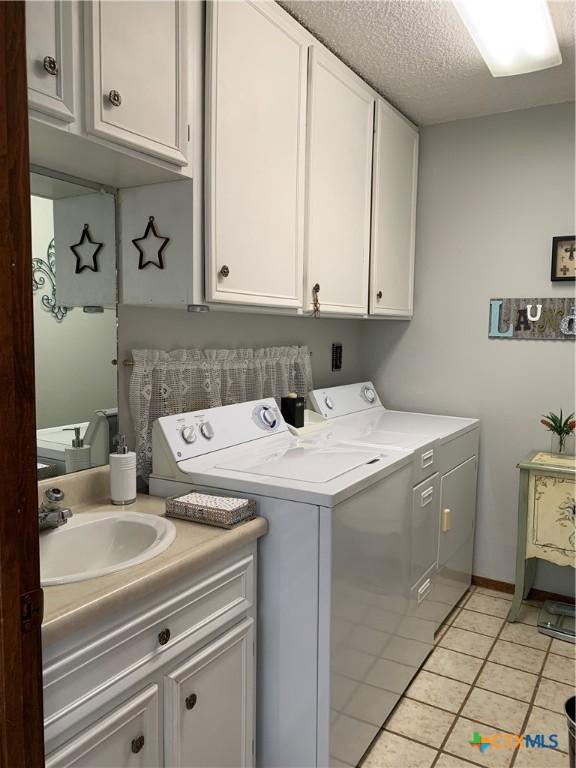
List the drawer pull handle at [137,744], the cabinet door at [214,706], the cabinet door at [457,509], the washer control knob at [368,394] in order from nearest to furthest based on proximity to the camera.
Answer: the drawer pull handle at [137,744] → the cabinet door at [214,706] → the cabinet door at [457,509] → the washer control knob at [368,394]

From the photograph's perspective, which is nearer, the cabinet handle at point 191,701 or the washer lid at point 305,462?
the cabinet handle at point 191,701

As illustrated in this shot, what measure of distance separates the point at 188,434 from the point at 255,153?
910 mm

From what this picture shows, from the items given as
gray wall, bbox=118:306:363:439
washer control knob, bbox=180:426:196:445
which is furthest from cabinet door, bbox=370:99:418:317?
washer control knob, bbox=180:426:196:445

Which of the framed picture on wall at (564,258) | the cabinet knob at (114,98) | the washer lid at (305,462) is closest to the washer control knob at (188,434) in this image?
the washer lid at (305,462)

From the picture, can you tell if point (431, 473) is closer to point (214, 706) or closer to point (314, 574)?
point (314, 574)

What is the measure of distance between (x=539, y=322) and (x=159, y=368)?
6.36ft

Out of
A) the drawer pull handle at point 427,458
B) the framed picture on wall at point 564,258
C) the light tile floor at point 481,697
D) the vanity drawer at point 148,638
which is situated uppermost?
the framed picture on wall at point 564,258

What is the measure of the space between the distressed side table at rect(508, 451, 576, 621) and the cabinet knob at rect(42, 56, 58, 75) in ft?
7.63

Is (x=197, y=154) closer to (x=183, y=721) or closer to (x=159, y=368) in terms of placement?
(x=159, y=368)

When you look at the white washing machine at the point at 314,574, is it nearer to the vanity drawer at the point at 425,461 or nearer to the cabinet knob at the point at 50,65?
the vanity drawer at the point at 425,461

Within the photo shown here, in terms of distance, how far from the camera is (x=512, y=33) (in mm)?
1952

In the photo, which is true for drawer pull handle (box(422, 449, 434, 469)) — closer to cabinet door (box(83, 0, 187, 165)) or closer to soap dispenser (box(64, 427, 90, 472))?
soap dispenser (box(64, 427, 90, 472))

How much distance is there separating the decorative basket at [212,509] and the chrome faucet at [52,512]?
278mm

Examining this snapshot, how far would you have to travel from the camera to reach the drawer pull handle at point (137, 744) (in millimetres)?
1219
